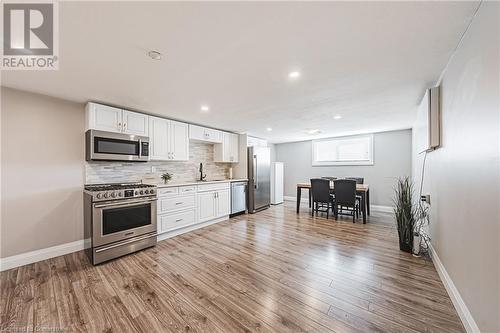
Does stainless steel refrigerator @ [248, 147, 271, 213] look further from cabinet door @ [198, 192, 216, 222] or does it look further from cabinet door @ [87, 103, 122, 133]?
cabinet door @ [87, 103, 122, 133]

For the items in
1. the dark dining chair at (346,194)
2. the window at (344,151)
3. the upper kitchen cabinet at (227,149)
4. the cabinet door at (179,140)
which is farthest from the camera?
the window at (344,151)

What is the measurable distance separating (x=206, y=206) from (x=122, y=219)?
1691 millimetres

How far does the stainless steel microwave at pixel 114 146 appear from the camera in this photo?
2.86 metres

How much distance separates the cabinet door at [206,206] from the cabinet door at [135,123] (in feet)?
5.46

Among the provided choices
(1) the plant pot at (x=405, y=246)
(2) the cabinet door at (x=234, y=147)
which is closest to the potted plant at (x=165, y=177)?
(2) the cabinet door at (x=234, y=147)

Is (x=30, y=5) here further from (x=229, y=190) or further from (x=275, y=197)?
(x=275, y=197)

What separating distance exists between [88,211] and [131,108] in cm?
176

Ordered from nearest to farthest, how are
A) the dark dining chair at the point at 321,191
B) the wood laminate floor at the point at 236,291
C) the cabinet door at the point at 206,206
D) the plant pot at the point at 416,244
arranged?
the wood laminate floor at the point at 236,291, the plant pot at the point at 416,244, the cabinet door at the point at 206,206, the dark dining chair at the point at 321,191

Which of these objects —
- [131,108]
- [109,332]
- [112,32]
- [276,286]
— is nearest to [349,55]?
[112,32]

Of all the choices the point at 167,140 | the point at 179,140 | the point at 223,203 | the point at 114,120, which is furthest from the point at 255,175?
the point at 114,120

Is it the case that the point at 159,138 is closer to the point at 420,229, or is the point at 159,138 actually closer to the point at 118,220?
the point at 118,220

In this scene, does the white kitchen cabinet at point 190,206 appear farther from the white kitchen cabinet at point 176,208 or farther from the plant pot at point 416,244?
the plant pot at point 416,244

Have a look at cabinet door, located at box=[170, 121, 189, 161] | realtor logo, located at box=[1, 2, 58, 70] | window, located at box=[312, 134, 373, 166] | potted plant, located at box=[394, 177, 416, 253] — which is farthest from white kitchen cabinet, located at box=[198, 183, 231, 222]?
window, located at box=[312, 134, 373, 166]

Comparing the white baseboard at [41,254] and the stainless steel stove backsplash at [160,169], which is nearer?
the white baseboard at [41,254]
